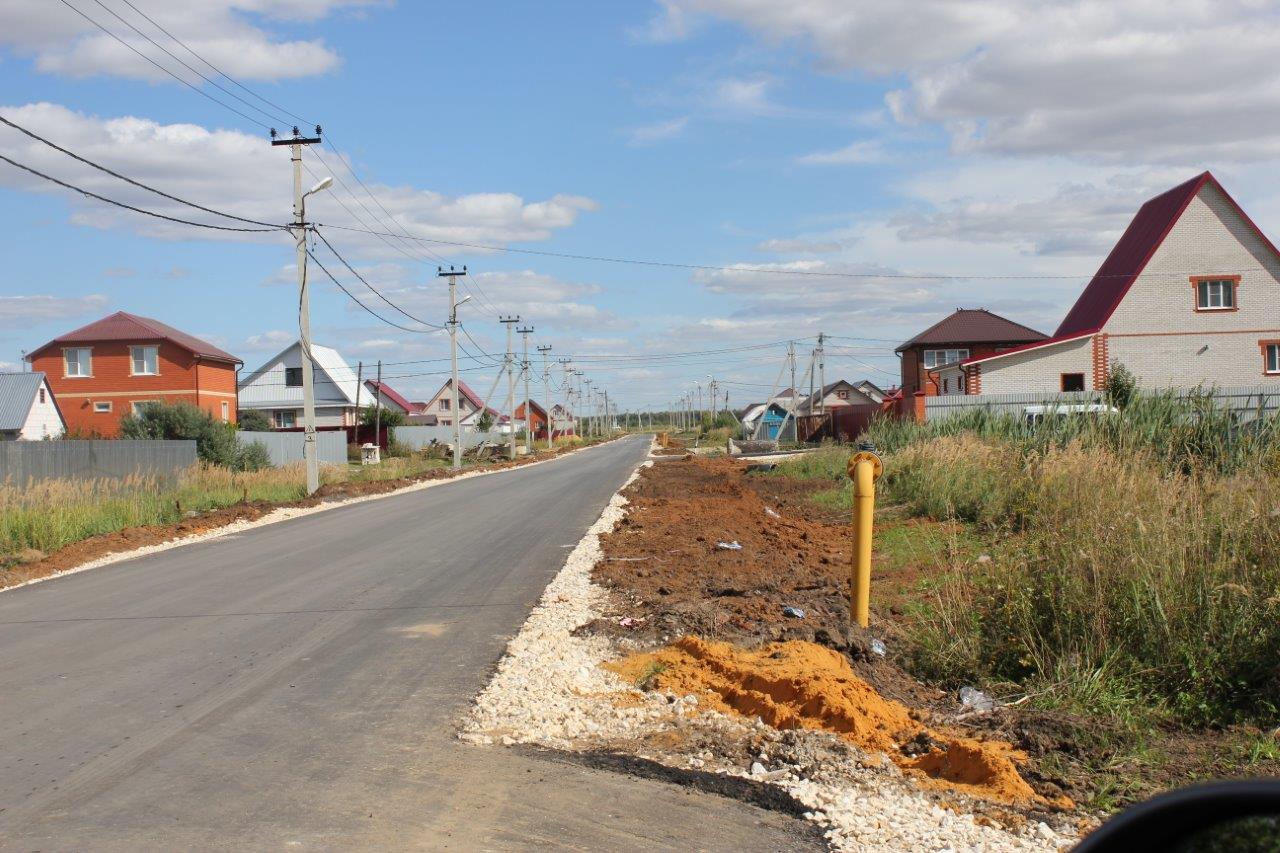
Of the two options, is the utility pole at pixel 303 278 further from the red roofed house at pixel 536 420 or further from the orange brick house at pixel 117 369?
the red roofed house at pixel 536 420

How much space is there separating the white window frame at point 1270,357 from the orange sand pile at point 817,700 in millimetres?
44704

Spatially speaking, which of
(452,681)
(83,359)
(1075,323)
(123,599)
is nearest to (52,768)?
(452,681)

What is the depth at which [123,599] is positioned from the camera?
1252 centimetres

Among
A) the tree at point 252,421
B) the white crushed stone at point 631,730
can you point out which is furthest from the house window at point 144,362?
the white crushed stone at point 631,730

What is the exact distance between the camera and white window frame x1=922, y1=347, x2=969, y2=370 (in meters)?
64.5

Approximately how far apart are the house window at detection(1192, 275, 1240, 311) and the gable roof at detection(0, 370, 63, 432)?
53.2 m

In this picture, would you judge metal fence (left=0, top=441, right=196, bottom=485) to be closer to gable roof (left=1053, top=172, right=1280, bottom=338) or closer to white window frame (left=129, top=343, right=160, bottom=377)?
white window frame (left=129, top=343, right=160, bottom=377)

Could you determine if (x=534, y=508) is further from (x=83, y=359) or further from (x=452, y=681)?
(x=83, y=359)

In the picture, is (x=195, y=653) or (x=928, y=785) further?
(x=195, y=653)

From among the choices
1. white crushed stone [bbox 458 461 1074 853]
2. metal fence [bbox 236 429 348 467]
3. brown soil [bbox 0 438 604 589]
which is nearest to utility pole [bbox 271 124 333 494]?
brown soil [bbox 0 438 604 589]

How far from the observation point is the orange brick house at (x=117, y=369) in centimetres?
6091

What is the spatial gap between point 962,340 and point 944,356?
1490 mm

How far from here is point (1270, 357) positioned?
150 feet

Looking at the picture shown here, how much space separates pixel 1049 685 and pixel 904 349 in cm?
6127
